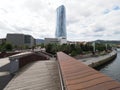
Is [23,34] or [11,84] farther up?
[23,34]

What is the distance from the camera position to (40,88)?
727cm

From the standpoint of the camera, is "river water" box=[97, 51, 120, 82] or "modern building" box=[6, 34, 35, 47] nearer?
"river water" box=[97, 51, 120, 82]

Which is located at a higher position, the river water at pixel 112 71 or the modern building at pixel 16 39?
the modern building at pixel 16 39

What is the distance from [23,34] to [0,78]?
13315 cm

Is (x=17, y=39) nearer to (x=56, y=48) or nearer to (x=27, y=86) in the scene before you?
(x=56, y=48)

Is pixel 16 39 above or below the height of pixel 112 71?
above

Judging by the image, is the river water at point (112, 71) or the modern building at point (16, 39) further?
the modern building at point (16, 39)

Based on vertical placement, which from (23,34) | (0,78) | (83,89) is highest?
(23,34)

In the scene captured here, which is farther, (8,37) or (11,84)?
(8,37)

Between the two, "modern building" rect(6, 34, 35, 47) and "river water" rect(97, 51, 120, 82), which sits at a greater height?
"modern building" rect(6, 34, 35, 47)

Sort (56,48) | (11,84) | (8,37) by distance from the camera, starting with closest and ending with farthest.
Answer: (11,84) < (56,48) < (8,37)

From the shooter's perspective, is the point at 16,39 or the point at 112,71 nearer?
the point at 112,71

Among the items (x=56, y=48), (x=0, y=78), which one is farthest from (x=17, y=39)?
(x=0, y=78)

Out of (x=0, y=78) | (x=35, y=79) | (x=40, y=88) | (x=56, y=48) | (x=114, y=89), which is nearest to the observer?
(x=114, y=89)
